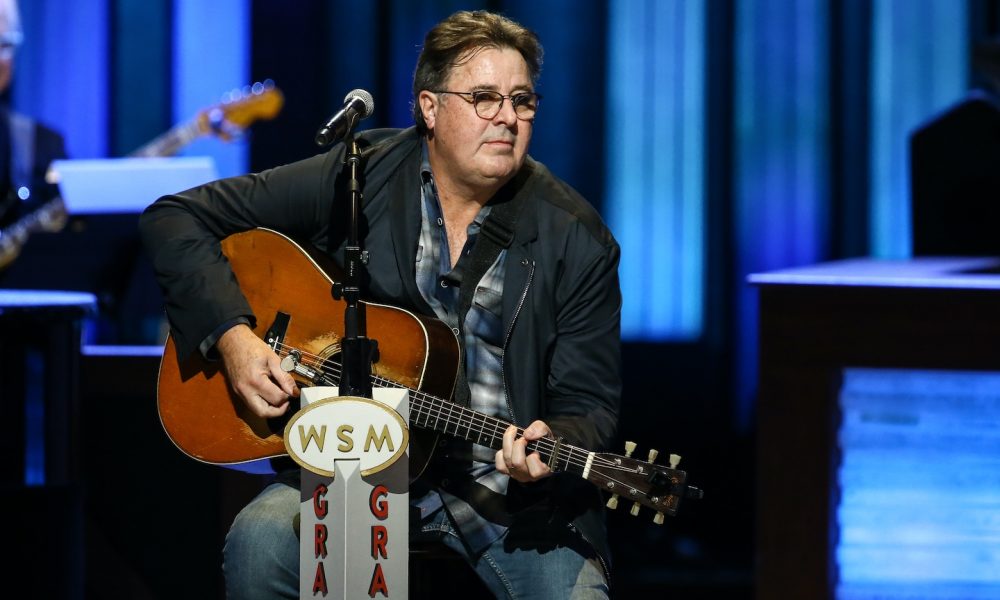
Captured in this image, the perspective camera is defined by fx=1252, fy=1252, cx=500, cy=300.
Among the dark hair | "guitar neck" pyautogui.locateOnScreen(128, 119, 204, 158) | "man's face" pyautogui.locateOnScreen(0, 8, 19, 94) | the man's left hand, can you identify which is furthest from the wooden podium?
"man's face" pyautogui.locateOnScreen(0, 8, 19, 94)

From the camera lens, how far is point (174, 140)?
573 centimetres

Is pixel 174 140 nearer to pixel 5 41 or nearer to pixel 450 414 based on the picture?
pixel 5 41

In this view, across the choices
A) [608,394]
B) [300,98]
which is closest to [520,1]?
[300,98]

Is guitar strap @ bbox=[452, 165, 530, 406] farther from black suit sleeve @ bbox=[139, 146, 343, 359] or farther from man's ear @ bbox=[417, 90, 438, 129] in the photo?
black suit sleeve @ bbox=[139, 146, 343, 359]

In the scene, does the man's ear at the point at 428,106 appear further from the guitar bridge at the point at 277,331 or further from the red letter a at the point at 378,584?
the red letter a at the point at 378,584

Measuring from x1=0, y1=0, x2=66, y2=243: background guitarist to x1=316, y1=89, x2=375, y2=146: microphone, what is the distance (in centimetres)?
310

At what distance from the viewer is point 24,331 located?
3.21 m

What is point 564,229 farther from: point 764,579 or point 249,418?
point 764,579

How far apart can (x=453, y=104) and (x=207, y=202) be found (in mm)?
597

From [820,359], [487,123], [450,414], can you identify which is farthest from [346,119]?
[820,359]

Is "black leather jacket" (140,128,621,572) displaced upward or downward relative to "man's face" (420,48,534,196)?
downward

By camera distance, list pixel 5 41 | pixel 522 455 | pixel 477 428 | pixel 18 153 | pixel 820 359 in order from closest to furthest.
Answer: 1. pixel 522 455
2. pixel 477 428
3. pixel 820 359
4. pixel 18 153
5. pixel 5 41

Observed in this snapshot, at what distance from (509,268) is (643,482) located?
1.76 feet

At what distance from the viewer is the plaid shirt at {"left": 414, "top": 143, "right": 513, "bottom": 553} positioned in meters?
2.49
